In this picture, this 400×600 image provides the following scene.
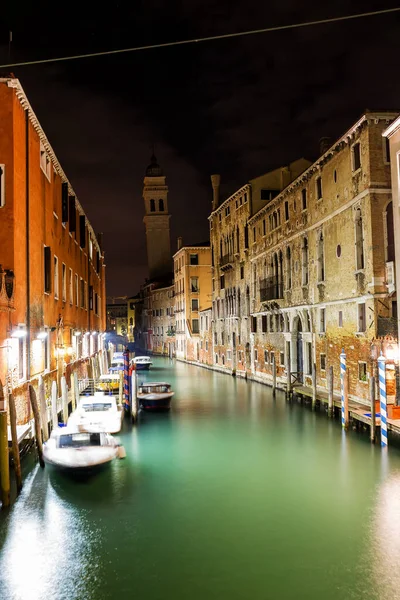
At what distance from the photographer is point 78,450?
11859 mm

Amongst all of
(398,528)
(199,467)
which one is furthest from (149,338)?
(398,528)

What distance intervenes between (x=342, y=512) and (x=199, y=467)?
431cm

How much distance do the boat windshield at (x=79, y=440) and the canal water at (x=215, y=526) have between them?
2.21 ft

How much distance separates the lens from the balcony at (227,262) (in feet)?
121

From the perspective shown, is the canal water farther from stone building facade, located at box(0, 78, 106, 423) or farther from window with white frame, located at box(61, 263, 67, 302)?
window with white frame, located at box(61, 263, 67, 302)

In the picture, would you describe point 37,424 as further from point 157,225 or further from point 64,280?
point 157,225

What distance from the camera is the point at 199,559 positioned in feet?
26.6

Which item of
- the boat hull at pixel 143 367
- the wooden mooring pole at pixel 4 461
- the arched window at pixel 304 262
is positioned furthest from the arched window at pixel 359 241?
the boat hull at pixel 143 367

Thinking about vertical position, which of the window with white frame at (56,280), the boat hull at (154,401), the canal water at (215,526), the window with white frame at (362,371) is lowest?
the canal water at (215,526)

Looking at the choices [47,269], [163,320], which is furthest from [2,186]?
[163,320]

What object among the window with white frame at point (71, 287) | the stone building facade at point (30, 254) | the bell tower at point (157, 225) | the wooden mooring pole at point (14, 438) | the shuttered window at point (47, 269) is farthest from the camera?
the bell tower at point (157, 225)

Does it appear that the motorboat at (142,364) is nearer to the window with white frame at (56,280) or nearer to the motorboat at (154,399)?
the motorboat at (154,399)

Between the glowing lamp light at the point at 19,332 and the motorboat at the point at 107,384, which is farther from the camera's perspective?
the motorboat at the point at 107,384

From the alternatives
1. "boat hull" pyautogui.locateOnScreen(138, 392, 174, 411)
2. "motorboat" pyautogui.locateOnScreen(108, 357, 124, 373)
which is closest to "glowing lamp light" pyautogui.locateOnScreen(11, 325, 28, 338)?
"boat hull" pyautogui.locateOnScreen(138, 392, 174, 411)
